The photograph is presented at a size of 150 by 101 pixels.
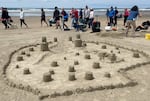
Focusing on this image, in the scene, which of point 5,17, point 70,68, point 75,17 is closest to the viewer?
point 70,68

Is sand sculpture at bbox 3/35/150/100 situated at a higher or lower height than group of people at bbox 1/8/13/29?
lower

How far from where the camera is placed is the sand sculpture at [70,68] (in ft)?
28.2

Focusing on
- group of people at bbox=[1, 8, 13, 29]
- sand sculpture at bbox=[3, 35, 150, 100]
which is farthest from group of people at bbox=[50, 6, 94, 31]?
sand sculpture at bbox=[3, 35, 150, 100]

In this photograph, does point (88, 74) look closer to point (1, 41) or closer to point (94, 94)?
point (94, 94)

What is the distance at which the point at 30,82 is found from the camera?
9.05 meters

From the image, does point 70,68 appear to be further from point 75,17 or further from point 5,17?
point 5,17

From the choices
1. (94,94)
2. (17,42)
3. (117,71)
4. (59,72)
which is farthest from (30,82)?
(17,42)

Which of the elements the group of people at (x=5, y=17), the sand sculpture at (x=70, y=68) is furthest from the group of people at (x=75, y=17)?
the sand sculpture at (x=70, y=68)

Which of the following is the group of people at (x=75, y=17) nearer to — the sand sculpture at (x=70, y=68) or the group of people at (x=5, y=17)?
Result: the group of people at (x=5, y=17)

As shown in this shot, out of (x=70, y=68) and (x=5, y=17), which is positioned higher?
(x=5, y=17)

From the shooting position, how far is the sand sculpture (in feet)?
28.2

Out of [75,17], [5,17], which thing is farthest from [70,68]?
[5,17]

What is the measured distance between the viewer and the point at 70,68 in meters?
10.0

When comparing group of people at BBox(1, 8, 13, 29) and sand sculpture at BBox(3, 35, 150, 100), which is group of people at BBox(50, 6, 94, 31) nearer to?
group of people at BBox(1, 8, 13, 29)
